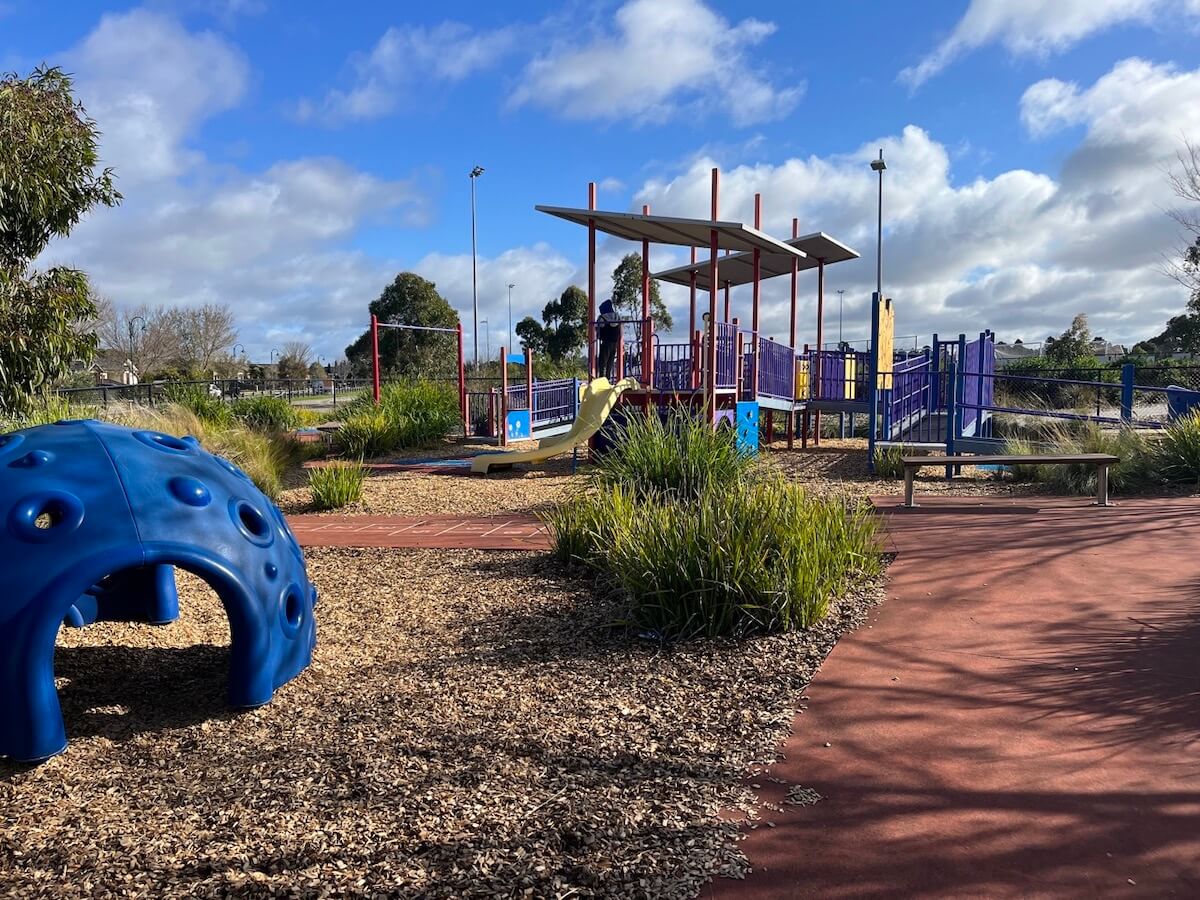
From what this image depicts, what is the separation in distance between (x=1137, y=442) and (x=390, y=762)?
32.5 ft

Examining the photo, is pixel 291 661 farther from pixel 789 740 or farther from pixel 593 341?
pixel 593 341

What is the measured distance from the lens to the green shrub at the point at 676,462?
23.6 feet

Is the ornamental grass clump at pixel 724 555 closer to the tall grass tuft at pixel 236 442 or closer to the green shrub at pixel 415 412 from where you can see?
the tall grass tuft at pixel 236 442

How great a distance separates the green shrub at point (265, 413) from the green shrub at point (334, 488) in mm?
7759

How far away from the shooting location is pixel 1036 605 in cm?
466

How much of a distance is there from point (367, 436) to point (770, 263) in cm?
853

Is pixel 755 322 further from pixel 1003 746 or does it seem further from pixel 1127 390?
pixel 1003 746

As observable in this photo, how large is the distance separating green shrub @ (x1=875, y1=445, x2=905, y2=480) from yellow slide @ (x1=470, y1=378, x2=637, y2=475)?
386 centimetres

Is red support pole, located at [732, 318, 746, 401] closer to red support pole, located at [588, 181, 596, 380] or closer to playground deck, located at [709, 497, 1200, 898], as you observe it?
red support pole, located at [588, 181, 596, 380]

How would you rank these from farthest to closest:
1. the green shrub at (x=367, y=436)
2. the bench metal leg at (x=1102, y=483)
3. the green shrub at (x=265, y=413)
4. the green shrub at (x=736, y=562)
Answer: the green shrub at (x=265, y=413) < the green shrub at (x=367, y=436) < the bench metal leg at (x=1102, y=483) < the green shrub at (x=736, y=562)

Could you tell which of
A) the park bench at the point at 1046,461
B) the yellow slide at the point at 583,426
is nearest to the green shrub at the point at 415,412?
the yellow slide at the point at 583,426

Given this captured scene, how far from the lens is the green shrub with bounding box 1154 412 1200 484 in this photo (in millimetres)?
9148

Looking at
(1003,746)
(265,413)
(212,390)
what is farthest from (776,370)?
(212,390)

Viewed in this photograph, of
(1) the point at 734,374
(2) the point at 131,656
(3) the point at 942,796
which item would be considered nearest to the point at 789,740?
(3) the point at 942,796
